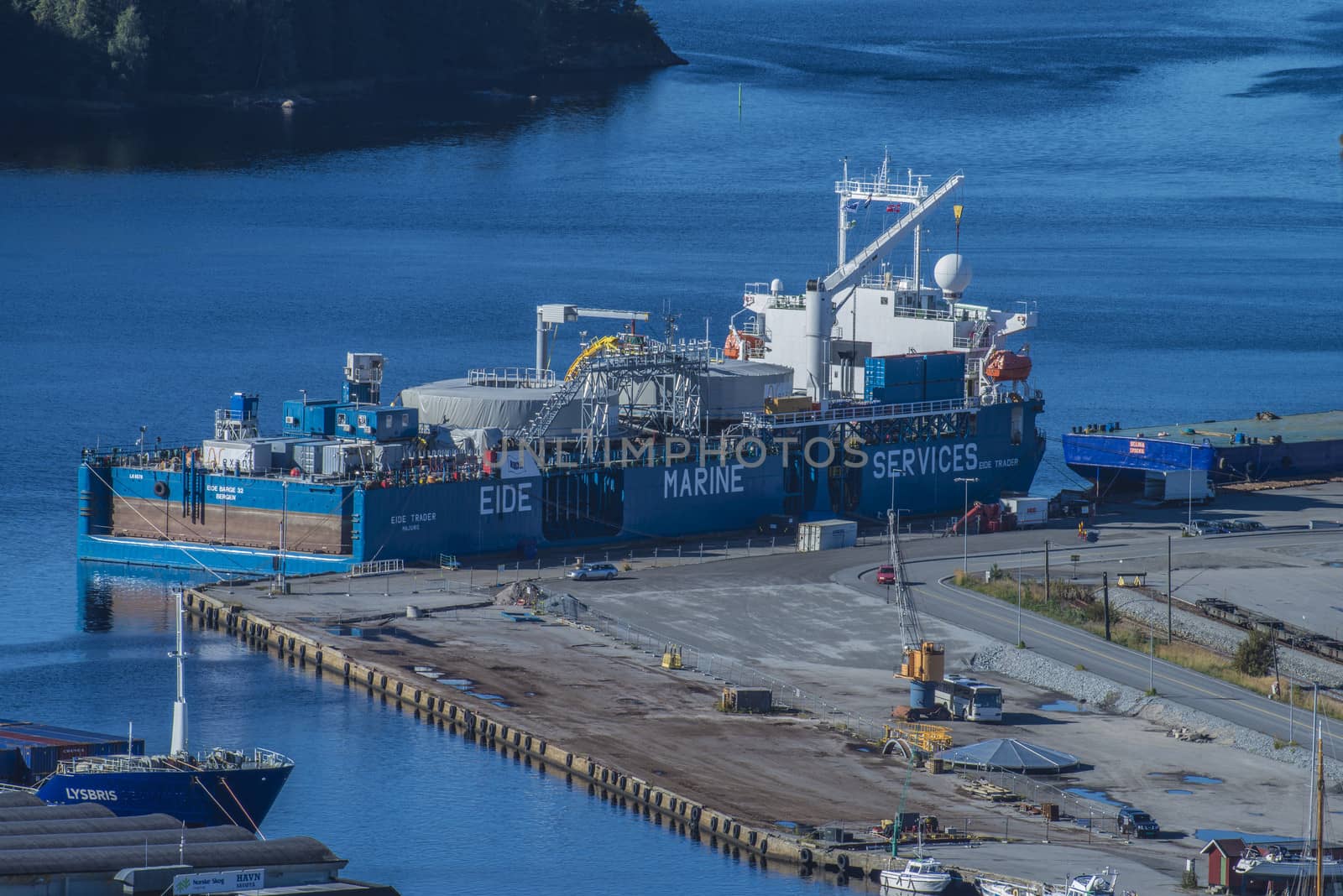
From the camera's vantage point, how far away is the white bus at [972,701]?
66.5 m

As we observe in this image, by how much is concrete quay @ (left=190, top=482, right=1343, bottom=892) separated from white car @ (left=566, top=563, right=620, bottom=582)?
2.02 ft

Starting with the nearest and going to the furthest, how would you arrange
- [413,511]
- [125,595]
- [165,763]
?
[165,763]
[125,595]
[413,511]

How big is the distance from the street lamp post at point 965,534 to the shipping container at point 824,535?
4.16 m

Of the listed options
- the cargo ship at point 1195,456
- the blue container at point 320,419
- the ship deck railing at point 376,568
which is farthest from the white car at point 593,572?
the cargo ship at point 1195,456

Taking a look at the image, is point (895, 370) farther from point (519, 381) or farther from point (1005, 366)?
point (519, 381)

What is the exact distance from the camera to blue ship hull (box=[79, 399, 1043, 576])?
84062 mm

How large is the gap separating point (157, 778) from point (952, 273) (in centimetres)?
6006

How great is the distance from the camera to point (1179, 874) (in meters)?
52.1

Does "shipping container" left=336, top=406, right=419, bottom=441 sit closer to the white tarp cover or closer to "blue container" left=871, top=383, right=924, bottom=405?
the white tarp cover

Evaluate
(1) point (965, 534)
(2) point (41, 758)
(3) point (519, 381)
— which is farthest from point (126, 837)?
(3) point (519, 381)

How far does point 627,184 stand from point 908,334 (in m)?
91.0

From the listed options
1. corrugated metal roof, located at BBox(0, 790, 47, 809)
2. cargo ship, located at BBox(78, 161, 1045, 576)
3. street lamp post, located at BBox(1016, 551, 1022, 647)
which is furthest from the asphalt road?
corrugated metal roof, located at BBox(0, 790, 47, 809)

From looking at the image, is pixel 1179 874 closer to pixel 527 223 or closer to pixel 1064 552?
pixel 1064 552

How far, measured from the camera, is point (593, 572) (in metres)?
83.5
